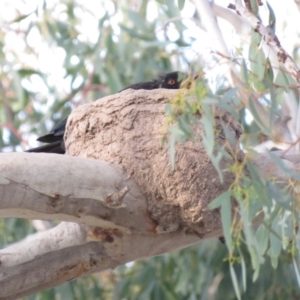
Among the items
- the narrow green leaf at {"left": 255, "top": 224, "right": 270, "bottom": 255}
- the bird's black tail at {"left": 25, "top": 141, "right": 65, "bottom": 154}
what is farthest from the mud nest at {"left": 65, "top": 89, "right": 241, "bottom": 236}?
the bird's black tail at {"left": 25, "top": 141, "right": 65, "bottom": 154}

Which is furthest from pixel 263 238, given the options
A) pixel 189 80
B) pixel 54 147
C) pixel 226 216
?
pixel 54 147

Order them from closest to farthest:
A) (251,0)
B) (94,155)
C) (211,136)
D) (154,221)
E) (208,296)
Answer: (211,136)
(154,221)
(94,155)
(251,0)
(208,296)

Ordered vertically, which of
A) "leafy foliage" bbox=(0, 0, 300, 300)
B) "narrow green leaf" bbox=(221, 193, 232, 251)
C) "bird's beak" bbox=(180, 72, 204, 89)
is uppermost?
"bird's beak" bbox=(180, 72, 204, 89)

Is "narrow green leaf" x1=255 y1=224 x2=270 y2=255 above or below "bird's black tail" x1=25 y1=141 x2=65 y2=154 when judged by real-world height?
above

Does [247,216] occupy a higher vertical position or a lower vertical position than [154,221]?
higher

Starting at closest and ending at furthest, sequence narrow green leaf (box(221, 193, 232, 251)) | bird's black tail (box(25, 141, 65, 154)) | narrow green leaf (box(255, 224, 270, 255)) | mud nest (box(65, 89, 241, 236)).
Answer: narrow green leaf (box(221, 193, 232, 251)) → narrow green leaf (box(255, 224, 270, 255)) → mud nest (box(65, 89, 241, 236)) → bird's black tail (box(25, 141, 65, 154))

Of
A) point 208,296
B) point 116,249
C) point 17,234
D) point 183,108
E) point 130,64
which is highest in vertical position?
point 183,108

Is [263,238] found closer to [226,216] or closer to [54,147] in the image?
[226,216]

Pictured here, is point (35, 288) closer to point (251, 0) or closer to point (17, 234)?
point (251, 0)

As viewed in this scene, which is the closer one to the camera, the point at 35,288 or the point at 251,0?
the point at 35,288

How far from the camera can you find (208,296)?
5277 mm

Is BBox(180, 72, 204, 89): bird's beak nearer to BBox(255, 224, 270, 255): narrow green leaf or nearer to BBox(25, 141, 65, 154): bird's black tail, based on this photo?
BBox(255, 224, 270, 255): narrow green leaf

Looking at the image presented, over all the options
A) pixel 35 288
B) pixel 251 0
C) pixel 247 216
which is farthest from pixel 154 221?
pixel 251 0

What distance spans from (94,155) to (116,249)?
436 mm
